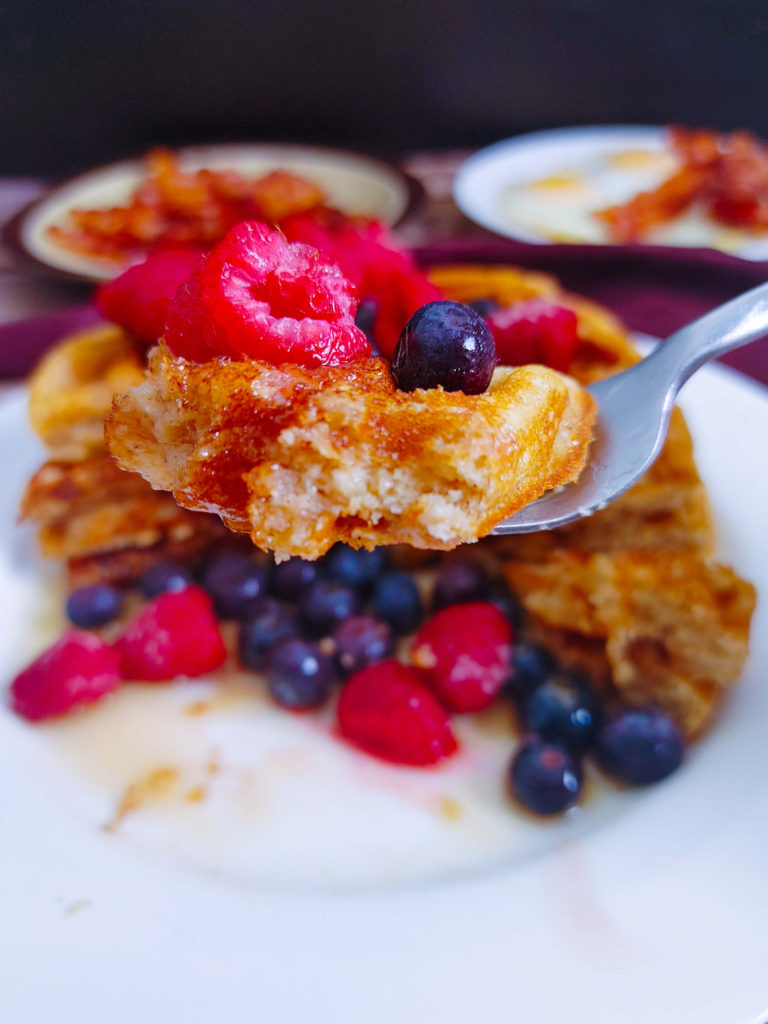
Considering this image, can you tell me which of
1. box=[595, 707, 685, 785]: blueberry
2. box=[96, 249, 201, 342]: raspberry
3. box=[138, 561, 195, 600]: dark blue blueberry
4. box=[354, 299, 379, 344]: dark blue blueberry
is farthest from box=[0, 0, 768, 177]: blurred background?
box=[595, 707, 685, 785]: blueberry

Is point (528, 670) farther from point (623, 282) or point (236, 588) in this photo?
point (623, 282)

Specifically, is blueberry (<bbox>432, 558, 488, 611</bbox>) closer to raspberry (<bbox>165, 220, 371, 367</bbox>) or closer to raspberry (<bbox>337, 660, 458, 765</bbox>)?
raspberry (<bbox>337, 660, 458, 765</bbox>)

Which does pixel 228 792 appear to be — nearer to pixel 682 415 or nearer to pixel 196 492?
pixel 196 492

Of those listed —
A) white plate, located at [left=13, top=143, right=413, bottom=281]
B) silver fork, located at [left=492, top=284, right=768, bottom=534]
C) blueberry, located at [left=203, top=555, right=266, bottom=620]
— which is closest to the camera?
silver fork, located at [left=492, top=284, right=768, bottom=534]

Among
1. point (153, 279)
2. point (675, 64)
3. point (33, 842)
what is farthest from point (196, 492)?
point (675, 64)

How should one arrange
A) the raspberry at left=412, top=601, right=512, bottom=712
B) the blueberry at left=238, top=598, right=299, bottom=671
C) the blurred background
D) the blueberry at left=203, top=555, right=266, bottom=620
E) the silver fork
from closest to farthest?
the silver fork < the raspberry at left=412, top=601, right=512, bottom=712 < the blueberry at left=238, top=598, right=299, bottom=671 < the blueberry at left=203, top=555, right=266, bottom=620 < the blurred background

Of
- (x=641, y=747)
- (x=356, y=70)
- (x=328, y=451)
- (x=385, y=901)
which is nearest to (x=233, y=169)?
(x=356, y=70)

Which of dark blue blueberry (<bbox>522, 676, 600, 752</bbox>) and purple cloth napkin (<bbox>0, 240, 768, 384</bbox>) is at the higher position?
purple cloth napkin (<bbox>0, 240, 768, 384</bbox>)
